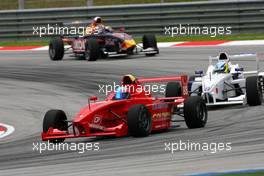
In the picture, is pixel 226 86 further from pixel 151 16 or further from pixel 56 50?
pixel 151 16

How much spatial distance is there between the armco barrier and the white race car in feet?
34.3

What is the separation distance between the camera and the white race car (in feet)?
53.2

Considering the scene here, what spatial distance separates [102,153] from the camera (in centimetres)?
1232

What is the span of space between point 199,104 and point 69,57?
45.2 feet

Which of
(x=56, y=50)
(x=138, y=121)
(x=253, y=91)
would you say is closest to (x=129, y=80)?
(x=138, y=121)

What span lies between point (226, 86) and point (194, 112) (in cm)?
315

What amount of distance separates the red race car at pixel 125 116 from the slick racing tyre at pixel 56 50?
11436 mm

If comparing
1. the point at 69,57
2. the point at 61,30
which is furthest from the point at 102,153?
the point at 61,30

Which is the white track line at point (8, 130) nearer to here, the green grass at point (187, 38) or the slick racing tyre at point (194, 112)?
the slick racing tyre at point (194, 112)

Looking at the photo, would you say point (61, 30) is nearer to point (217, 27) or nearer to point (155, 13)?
point (155, 13)

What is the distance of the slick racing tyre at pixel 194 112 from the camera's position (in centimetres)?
1393

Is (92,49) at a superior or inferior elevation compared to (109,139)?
superior

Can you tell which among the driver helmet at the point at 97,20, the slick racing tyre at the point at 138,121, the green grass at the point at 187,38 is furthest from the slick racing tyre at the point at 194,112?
the green grass at the point at 187,38

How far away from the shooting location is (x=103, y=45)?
25.8m
